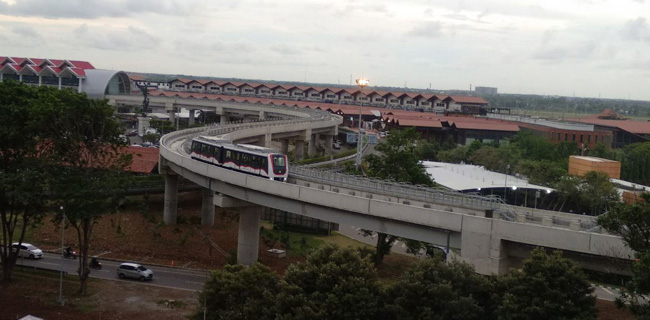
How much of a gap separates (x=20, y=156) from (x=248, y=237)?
12.8 meters

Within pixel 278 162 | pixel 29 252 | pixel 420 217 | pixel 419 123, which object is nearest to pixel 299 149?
pixel 419 123

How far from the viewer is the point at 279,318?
68.5ft

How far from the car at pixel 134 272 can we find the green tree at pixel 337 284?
45.5 feet

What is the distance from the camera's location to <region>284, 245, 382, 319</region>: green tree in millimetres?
20812

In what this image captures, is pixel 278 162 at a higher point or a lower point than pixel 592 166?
higher

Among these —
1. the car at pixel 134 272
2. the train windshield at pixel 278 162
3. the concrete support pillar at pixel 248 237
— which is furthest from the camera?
the concrete support pillar at pixel 248 237

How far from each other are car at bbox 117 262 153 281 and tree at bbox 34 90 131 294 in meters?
2.80

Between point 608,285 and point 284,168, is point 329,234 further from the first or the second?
point 608,285

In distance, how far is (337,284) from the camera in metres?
21.3

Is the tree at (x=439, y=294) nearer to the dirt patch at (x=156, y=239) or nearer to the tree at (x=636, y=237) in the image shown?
the tree at (x=636, y=237)

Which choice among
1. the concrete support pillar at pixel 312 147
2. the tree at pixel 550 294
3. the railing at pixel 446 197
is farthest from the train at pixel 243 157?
the concrete support pillar at pixel 312 147

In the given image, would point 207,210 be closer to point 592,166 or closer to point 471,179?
point 471,179

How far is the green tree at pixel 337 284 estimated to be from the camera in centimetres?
2081

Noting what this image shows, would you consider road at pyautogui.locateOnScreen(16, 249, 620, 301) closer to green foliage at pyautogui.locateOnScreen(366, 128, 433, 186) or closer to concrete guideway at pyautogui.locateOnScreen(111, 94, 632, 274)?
concrete guideway at pyautogui.locateOnScreen(111, 94, 632, 274)
